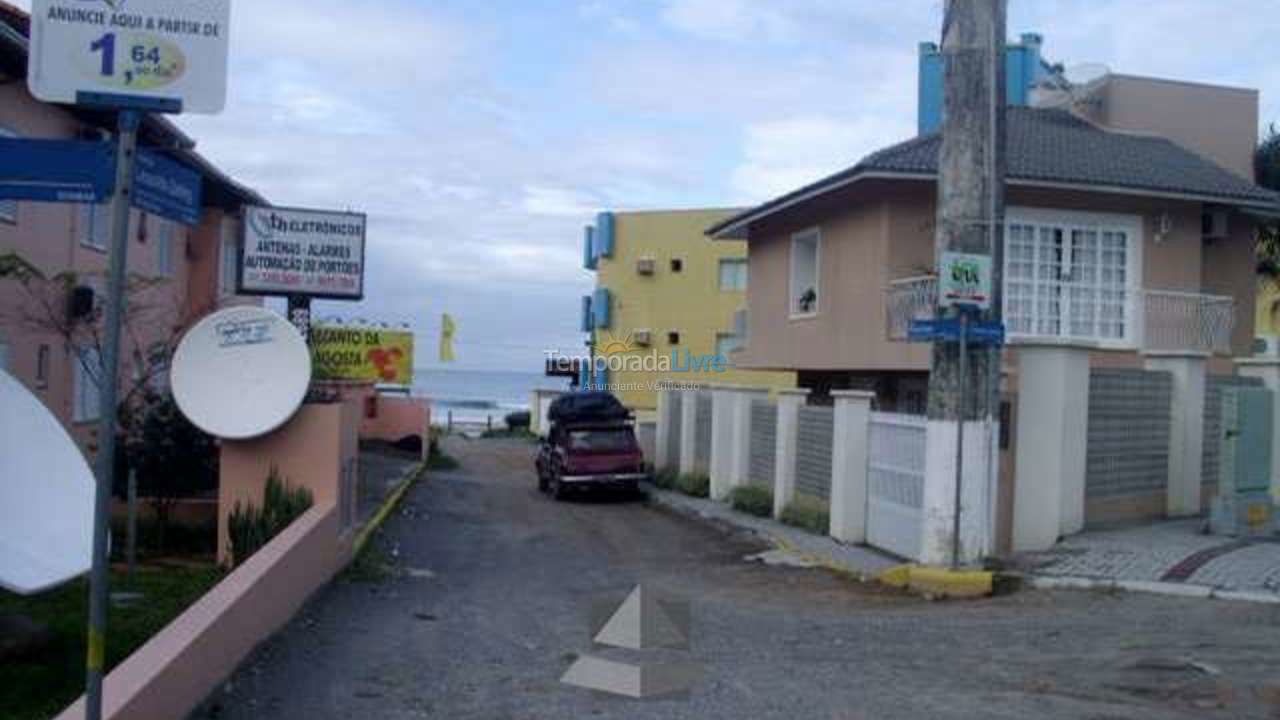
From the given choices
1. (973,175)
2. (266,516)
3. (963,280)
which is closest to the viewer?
(266,516)

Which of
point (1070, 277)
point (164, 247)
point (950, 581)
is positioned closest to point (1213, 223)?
point (1070, 277)

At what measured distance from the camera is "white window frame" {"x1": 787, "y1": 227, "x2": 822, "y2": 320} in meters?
26.3

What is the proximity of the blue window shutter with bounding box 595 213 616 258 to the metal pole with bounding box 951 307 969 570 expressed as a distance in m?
40.8

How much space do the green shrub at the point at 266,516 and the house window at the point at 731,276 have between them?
131 ft

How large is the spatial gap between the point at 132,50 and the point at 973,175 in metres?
12.3

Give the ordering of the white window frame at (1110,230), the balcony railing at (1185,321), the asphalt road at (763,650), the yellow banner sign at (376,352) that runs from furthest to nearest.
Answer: the yellow banner sign at (376,352) < the balcony railing at (1185,321) < the white window frame at (1110,230) < the asphalt road at (763,650)

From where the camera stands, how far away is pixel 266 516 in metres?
15.2

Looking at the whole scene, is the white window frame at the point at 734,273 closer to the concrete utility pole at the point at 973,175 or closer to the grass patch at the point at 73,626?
the concrete utility pole at the point at 973,175

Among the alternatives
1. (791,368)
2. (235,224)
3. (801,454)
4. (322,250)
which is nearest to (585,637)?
(801,454)

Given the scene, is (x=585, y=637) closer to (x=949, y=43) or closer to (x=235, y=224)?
(x=949, y=43)

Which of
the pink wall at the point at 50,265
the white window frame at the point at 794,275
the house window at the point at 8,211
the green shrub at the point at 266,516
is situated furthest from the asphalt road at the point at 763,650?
the white window frame at the point at 794,275

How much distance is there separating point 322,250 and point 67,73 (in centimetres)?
2836

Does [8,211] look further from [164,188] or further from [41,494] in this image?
[164,188]

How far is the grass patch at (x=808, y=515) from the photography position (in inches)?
816
